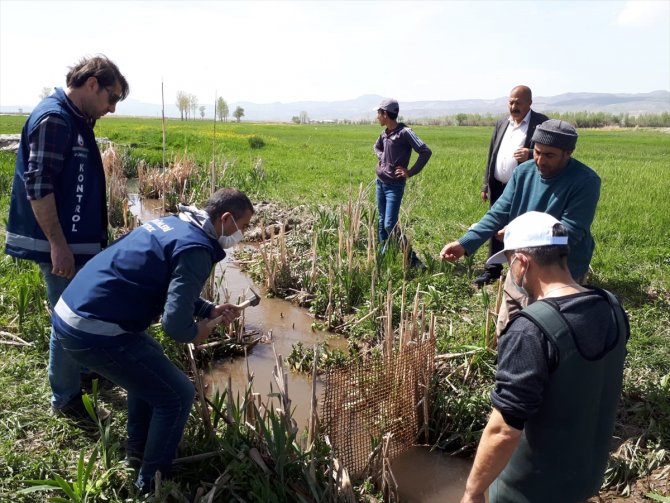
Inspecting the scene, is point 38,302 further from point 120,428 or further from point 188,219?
point 188,219

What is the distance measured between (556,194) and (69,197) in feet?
9.15

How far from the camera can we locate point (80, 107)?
3133 millimetres

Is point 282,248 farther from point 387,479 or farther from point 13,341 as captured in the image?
point 387,479

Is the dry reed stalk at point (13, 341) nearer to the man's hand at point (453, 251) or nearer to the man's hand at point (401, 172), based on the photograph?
the man's hand at point (453, 251)

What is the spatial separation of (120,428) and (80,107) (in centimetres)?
181

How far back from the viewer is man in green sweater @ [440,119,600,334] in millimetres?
3279

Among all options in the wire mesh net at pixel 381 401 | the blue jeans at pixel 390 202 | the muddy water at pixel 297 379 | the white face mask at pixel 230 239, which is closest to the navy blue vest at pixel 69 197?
the white face mask at pixel 230 239

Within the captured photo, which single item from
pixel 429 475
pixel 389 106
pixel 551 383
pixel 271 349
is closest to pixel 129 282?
pixel 551 383

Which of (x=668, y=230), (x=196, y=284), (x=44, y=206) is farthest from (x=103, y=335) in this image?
(x=668, y=230)

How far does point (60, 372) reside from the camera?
10.4 ft

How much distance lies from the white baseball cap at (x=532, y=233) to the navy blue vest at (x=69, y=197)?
7.74 ft

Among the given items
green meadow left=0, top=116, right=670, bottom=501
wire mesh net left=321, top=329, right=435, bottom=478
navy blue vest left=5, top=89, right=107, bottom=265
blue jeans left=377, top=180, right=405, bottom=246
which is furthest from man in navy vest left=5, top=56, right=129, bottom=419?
blue jeans left=377, top=180, right=405, bottom=246

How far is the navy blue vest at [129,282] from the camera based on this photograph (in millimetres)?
2365

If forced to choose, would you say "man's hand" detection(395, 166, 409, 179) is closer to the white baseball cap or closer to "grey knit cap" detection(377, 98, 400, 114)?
"grey knit cap" detection(377, 98, 400, 114)
